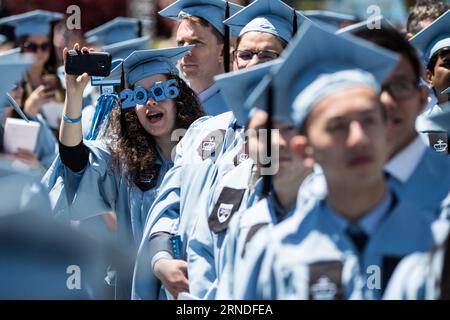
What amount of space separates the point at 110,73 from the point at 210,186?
1031mm

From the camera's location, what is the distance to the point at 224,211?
15.0 feet

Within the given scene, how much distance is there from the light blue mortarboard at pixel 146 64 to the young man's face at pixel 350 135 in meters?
2.24

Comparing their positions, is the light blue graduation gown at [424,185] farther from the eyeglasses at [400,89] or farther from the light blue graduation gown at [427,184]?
the eyeglasses at [400,89]

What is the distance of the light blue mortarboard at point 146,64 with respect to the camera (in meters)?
5.68

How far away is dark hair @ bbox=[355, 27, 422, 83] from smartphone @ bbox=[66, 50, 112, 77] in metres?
1.78

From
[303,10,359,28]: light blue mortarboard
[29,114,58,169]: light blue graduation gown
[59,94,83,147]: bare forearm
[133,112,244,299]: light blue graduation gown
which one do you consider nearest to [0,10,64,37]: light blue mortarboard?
[29,114,58,169]: light blue graduation gown

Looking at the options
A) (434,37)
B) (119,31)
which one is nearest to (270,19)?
(434,37)

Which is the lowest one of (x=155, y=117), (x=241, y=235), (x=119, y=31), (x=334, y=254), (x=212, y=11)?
(x=334, y=254)

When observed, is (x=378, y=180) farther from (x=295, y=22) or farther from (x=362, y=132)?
(x=295, y=22)

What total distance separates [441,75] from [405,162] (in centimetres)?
255

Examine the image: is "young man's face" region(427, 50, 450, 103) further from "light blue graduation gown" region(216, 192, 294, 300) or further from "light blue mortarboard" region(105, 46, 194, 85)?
"light blue graduation gown" region(216, 192, 294, 300)

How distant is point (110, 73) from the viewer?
18.8ft

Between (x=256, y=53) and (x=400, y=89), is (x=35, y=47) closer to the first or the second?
(x=256, y=53)

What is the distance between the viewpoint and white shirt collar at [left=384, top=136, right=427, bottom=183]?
3902 mm
